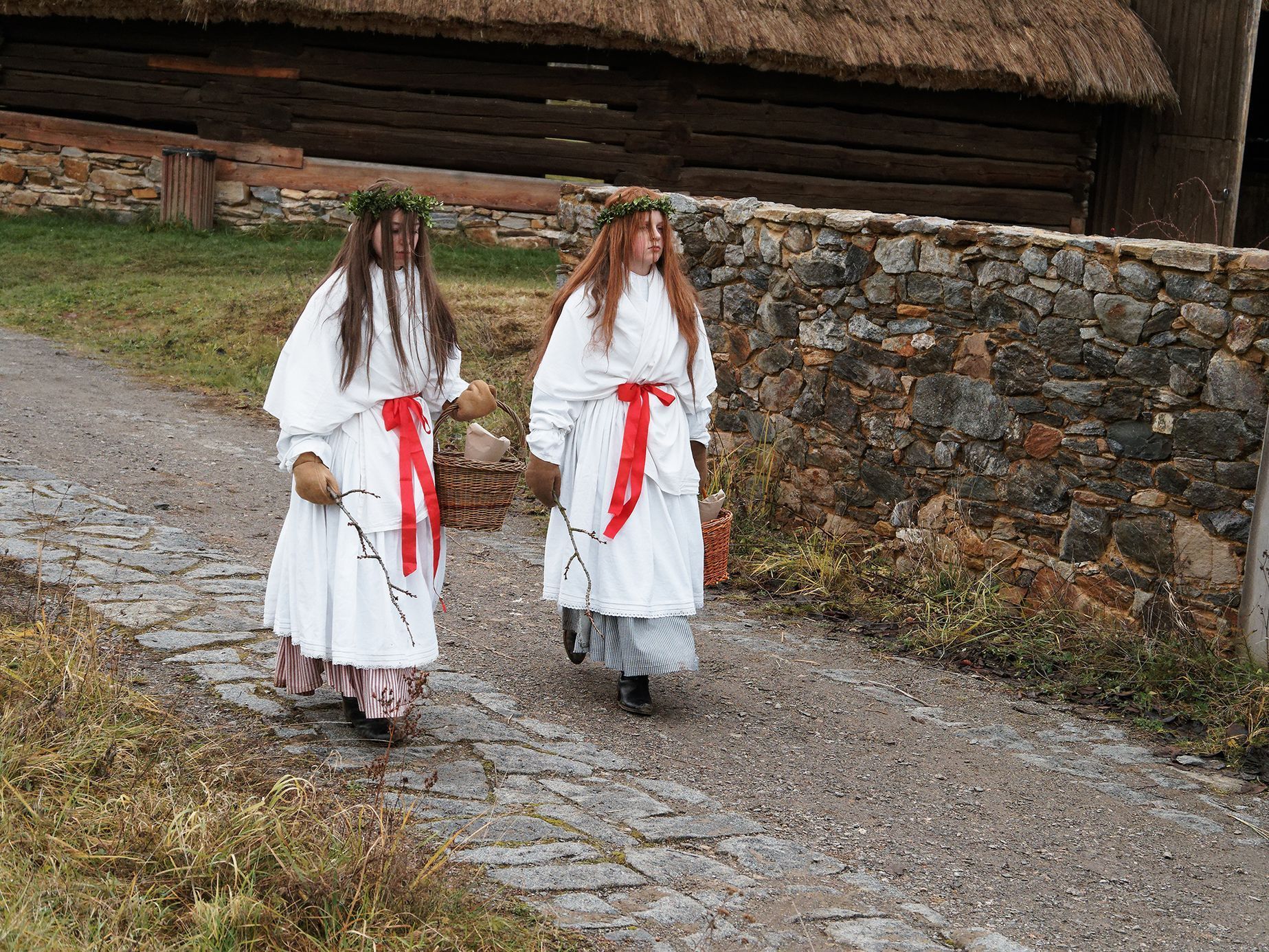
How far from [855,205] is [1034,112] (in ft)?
6.44

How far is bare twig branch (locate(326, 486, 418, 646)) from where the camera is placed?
378 cm

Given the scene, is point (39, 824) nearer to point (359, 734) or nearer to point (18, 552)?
point (359, 734)

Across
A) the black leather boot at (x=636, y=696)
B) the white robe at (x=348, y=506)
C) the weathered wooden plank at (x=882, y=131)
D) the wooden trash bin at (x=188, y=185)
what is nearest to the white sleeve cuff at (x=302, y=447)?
the white robe at (x=348, y=506)

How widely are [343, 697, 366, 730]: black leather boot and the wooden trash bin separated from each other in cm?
993

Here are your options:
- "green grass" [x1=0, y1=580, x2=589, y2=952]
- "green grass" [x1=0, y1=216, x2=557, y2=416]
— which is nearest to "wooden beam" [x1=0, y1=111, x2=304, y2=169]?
"green grass" [x1=0, y1=216, x2=557, y2=416]

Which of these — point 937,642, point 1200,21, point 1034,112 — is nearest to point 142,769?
point 937,642

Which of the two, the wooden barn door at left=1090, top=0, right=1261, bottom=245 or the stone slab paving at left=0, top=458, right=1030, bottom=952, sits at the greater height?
the wooden barn door at left=1090, top=0, right=1261, bottom=245

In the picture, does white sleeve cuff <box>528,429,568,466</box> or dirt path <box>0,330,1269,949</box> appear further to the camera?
white sleeve cuff <box>528,429,568,466</box>

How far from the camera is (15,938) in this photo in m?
2.61

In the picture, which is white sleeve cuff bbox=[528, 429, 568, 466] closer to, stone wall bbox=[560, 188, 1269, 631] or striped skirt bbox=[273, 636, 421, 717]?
striped skirt bbox=[273, 636, 421, 717]

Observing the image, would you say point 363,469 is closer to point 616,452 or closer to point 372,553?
point 372,553

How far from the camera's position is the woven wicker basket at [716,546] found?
4773mm

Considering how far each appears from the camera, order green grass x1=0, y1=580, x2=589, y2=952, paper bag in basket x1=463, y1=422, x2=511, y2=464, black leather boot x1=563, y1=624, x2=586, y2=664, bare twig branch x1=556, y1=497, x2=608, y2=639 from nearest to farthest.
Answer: green grass x1=0, y1=580, x2=589, y2=952
paper bag in basket x1=463, y1=422, x2=511, y2=464
bare twig branch x1=556, y1=497, x2=608, y2=639
black leather boot x1=563, y1=624, x2=586, y2=664

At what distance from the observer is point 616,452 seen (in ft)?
14.7
